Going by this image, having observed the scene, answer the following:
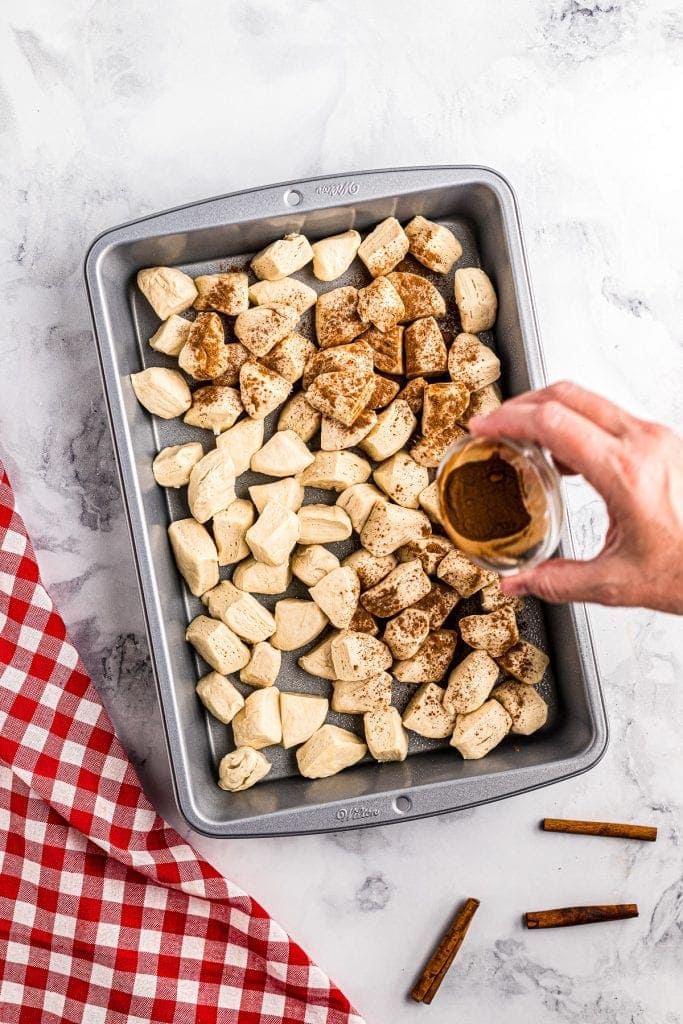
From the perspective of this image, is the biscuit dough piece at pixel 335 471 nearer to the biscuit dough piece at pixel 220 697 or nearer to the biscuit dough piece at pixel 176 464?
the biscuit dough piece at pixel 176 464

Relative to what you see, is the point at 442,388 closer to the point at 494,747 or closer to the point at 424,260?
the point at 424,260

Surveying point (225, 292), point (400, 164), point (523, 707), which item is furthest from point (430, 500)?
point (400, 164)

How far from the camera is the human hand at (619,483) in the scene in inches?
38.4

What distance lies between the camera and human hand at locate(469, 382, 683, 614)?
98 cm

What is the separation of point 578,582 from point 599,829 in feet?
2.39

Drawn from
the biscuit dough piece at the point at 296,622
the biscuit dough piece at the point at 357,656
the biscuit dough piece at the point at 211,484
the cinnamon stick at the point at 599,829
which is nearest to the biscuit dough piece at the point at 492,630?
the biscuit dough piece at the point at 357,656

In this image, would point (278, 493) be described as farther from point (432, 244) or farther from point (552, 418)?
point (552, 418)

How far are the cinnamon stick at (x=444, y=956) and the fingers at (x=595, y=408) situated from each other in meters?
0.94

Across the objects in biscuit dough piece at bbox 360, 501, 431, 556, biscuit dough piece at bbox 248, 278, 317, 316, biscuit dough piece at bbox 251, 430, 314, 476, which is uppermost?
biscuit dough piece at bbox 248, 278, 317, 316

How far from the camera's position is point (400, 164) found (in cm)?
155

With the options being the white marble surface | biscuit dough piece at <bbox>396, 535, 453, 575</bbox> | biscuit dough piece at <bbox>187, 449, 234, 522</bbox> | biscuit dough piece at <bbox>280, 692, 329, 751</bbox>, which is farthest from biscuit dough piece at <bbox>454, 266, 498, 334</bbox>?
biscuit dough piece at <bbox>280, 692, 329, 751</bbox>

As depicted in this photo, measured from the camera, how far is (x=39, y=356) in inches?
59.6

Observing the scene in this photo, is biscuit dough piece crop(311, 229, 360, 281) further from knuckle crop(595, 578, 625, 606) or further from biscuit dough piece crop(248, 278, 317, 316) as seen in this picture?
knuckle crop(595, 578, 625, 606)

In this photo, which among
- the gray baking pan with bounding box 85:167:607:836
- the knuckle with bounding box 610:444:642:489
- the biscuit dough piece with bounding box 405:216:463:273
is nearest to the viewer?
the knuckle with bounding box 610:444:642:489
